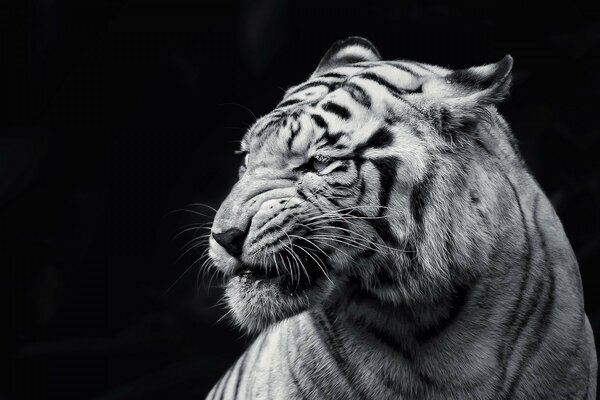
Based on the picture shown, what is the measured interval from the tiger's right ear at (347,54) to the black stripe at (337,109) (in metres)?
0.28

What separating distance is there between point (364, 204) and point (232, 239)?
21 centimetres

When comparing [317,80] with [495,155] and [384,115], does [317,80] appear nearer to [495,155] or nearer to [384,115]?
[384,115]

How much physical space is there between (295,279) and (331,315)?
16 centimetres

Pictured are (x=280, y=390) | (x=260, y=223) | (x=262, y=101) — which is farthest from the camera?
(x=262, y=101)

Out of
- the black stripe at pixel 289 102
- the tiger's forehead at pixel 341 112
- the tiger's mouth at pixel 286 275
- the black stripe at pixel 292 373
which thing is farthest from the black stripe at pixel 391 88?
the black stripe at pixel 292 373

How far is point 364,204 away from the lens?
4.17 feet

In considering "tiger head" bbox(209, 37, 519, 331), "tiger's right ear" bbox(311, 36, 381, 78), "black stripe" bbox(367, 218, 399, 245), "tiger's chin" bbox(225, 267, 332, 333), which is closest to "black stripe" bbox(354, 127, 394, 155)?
"tiger head" bbox(209, 37, 519, 331)

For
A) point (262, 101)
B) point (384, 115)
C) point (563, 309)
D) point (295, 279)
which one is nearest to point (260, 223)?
point (295, 279)

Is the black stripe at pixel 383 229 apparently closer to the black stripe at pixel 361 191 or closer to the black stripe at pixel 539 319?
the black stripe at pixel 361 191

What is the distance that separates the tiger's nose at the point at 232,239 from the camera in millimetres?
1236

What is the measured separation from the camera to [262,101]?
225cm

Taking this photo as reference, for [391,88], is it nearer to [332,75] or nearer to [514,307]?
[332,75]

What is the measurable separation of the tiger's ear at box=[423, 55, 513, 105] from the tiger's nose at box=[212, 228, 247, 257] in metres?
0.39

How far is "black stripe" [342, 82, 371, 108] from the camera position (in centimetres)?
133
